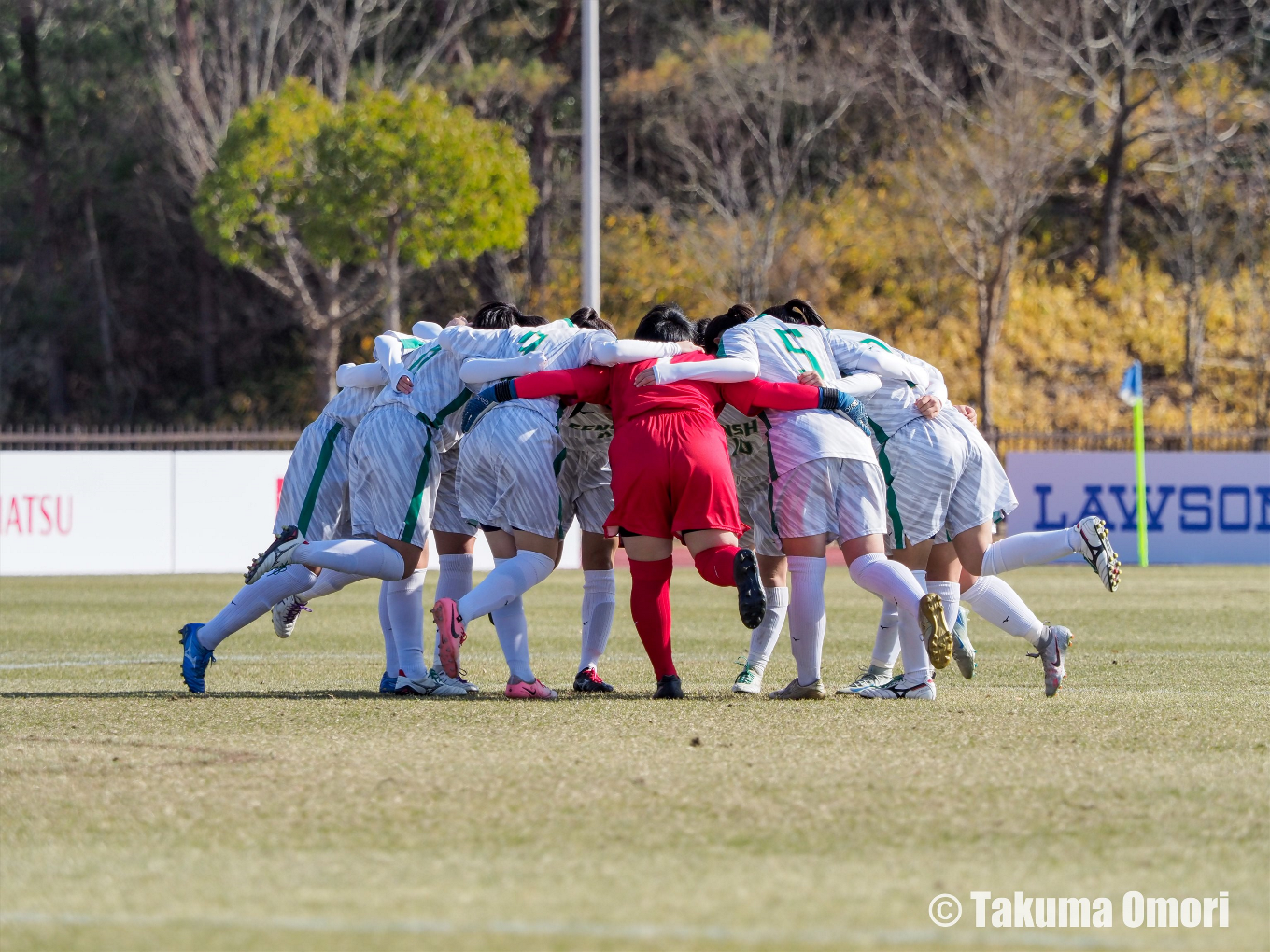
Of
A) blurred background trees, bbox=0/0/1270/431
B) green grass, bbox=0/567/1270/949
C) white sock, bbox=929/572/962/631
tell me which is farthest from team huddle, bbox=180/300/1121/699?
blurred background trees, bbox=0/0/1270/431

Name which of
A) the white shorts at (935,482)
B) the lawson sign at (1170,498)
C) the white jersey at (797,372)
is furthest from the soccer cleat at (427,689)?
the lawson sign at (1170,498)

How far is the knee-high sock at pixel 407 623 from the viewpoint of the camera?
25.7 feet

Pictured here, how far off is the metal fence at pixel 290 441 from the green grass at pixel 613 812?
45.1 ft

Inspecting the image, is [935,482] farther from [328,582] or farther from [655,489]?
[328,582]

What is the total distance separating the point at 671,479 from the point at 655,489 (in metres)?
0.08

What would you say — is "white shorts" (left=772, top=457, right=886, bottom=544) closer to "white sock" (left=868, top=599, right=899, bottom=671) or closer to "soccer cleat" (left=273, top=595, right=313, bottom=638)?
"white sock" (left=868, top=599, right=899, bottom=671)

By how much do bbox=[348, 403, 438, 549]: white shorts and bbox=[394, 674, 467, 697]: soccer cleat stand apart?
0.64m

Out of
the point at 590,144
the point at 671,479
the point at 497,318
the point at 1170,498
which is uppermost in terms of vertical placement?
the point at 590,144

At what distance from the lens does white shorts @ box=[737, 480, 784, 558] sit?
7.71m

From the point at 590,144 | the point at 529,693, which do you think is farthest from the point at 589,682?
the point at 590,144

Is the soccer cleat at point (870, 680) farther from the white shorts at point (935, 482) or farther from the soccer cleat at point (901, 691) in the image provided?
the white shorts at point (935, 482)

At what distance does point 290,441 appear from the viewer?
75.3 ft

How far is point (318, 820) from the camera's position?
15.2 ft

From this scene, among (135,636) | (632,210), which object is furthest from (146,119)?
(135,636)
